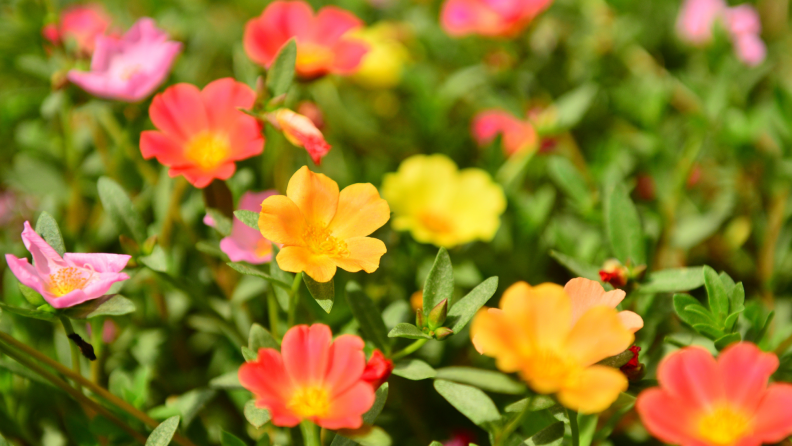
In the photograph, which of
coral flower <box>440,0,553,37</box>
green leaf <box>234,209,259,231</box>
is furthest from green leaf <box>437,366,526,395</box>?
coral flower <box>440,0,553,37</box>

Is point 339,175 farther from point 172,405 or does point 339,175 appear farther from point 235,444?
point 235,444

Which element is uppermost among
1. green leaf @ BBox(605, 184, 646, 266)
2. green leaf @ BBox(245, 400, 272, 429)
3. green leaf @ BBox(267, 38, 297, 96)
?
green leaf @ BBox(267, 38, 297, 96)

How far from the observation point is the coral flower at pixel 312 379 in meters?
0.85

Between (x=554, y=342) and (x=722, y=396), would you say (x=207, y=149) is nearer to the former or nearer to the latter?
(x=554, y=342)

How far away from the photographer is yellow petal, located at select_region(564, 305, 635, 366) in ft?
2.75

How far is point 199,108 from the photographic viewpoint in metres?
1.21

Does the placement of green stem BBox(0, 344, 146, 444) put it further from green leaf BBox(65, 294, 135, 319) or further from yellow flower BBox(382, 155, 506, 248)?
yellow flower BBox(382, 155, 506, 248)

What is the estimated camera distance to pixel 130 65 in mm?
1484

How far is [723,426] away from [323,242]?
663mm

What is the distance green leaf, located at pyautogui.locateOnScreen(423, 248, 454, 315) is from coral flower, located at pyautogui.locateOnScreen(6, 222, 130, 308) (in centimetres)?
49

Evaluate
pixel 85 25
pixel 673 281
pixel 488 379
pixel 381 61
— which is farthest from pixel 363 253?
pixel 85 25

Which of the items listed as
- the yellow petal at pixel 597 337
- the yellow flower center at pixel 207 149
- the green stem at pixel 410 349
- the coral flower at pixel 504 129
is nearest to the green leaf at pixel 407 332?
the green stem at pixel 410 349

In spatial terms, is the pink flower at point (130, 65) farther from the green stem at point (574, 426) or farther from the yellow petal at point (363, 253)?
the green stem at point (574, 426)

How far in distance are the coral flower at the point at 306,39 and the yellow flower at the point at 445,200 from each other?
322 mm
